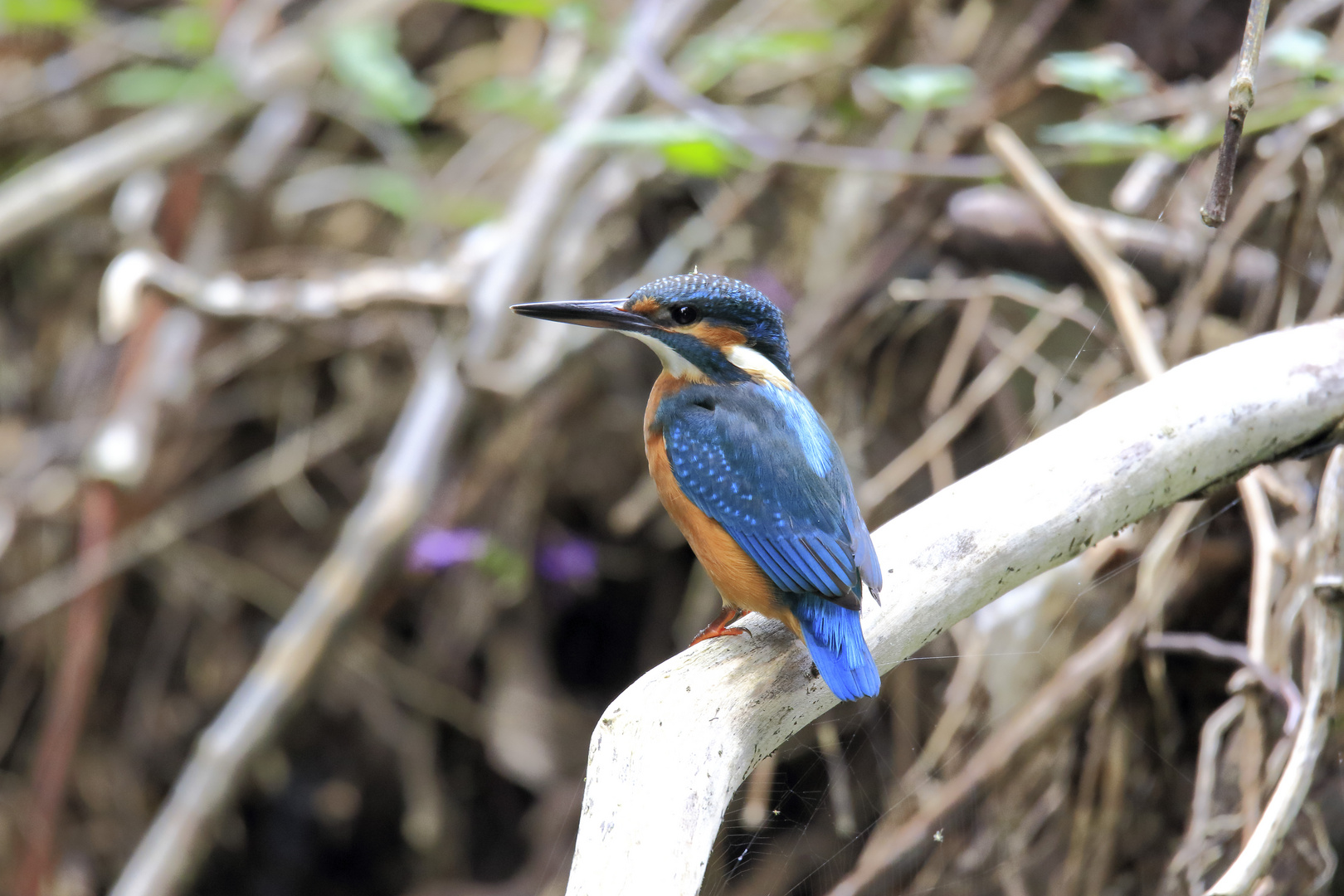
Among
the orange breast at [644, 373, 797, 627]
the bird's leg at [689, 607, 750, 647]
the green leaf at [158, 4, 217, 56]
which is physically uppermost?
the green leaf at [158, 4, 217, 56]

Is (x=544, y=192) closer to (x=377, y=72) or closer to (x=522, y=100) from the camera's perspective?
(x=522, y=100)

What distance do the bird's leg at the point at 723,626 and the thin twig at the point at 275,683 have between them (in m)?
1.22

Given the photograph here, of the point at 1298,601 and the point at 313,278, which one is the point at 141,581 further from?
the point at 1298,601

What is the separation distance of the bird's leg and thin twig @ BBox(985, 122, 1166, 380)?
78 centimetres

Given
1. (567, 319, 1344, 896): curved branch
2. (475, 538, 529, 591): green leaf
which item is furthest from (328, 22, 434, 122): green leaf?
(567, 319, 1344, 896): curved branch

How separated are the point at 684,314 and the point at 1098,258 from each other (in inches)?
36.0

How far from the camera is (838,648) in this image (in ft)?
4.23

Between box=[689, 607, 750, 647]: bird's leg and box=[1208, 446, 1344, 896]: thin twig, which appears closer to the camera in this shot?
box=[1208, 446, 1344, 896]: thin twig

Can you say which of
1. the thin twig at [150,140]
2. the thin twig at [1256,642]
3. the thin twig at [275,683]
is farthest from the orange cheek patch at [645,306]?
the thin twig at [150,140]

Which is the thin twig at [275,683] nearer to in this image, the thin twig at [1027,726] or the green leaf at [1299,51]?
the thin twig at [1027,726]

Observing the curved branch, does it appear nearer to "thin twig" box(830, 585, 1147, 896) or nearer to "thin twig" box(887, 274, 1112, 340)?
"thin twig" box(830, 585, 1147, 896)

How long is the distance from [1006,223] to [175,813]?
94.2 inches

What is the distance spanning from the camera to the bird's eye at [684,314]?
175cm

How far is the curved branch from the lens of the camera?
124 centimetres
